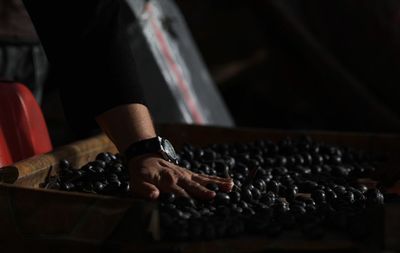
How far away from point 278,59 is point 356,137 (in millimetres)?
2348

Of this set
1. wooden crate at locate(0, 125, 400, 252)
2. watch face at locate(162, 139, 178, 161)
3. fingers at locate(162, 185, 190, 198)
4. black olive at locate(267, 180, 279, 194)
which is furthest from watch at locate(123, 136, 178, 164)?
black olive at locate(267, 180, 279, 194)

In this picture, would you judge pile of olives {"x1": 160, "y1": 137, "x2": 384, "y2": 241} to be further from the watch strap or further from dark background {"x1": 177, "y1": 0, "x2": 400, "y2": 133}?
dark background {"x1": 177, "y1": 0, "x2": 400, "y2": 133}

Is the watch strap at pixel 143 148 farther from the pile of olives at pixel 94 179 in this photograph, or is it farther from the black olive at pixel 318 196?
the black olive at pixel 318 196

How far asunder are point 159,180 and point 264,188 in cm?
36

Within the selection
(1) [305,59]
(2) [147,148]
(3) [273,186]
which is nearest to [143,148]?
(2) [147,148]

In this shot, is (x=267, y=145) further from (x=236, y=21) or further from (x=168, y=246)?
(x=236, y=21)

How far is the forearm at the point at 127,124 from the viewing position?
194cm

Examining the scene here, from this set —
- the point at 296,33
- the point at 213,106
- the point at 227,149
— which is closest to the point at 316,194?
A: the point at 227,149

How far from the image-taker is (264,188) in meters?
2.07

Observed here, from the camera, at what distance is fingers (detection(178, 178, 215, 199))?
182 centimetres

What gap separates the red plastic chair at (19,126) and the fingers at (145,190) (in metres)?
0.57

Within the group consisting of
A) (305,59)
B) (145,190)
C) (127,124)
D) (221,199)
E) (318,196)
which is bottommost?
(305,59)

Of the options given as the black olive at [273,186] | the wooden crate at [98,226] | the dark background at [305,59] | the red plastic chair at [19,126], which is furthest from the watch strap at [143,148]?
the dark background at [305,59]

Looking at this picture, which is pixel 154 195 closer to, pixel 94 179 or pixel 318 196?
pixel 94 179
